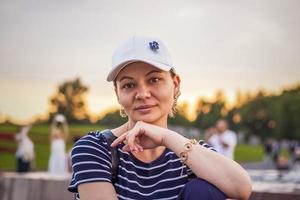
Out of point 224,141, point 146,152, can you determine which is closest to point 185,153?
point 146,152

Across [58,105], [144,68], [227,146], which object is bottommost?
[144,68]

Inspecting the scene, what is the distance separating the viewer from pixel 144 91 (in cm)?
271

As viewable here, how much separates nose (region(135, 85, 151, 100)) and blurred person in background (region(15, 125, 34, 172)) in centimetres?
1278

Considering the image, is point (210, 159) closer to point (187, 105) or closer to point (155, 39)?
point (155, 39)

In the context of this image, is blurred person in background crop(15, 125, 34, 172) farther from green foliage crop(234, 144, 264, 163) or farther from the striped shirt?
green foliage crop(234, 144, 264, 163)

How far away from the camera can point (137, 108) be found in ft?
9.07

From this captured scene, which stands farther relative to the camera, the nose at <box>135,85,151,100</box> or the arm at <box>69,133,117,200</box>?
the nose at <box>135,85,151,100</box>

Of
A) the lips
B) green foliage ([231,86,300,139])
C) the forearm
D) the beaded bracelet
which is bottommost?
the forearm

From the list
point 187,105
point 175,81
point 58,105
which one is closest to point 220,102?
point 187,105

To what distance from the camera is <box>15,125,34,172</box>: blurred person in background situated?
15.2 meters

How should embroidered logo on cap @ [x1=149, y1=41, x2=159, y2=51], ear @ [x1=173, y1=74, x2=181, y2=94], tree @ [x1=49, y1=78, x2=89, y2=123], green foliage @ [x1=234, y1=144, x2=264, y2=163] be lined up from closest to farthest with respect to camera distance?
1. embroidered logo on cap @ [x1=149, y1=41, x2=159, y2=51]
2. ear @ [x1=173, y1=74, x2=181, y2=94]
3. green foliage @ [x1=234, y1=144, x2=264, y2=163]
4. tree @ [x1=49, y1=78, x2=89, y2=123]

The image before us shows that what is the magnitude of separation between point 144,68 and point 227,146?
8.33 metres

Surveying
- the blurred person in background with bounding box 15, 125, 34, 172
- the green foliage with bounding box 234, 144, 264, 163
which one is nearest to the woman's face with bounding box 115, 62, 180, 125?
the blurred person in background with bounding box 15, 125, 34, 172

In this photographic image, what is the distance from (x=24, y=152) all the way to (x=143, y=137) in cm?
1337
